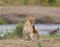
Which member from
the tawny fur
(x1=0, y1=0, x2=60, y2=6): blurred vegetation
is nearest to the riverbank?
(x1=0, y1=0, x2=60, y2=6): blurred vegetation

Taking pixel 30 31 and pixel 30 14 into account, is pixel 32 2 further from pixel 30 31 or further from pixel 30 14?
pixel 30 31

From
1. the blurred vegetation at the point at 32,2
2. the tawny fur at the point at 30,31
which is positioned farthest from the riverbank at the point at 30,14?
the tawny fur at the point at 30,31

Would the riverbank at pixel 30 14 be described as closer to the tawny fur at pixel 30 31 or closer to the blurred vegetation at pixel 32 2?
the blurred vegetation at pixel 32 2

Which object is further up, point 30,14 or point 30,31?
point 30,31

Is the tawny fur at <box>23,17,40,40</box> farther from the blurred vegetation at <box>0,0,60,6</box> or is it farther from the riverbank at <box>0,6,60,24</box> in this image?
the blurred vegetation at <box>0,0,60,6</box>

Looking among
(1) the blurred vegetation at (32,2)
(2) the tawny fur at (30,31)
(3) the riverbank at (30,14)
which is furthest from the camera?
(1) the blurred vegetation at (32,2)

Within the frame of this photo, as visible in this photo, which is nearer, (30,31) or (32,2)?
(30,31)

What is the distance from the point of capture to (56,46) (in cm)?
939

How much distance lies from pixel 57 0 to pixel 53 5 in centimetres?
157

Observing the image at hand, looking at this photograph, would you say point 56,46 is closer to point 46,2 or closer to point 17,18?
point 17,18

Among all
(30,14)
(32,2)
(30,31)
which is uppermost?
(30,31)

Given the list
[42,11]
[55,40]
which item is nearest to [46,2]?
[42,11]

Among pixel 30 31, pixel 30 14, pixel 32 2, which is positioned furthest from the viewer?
pixel 32 2

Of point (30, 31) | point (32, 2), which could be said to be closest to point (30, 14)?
point (32, 2)
